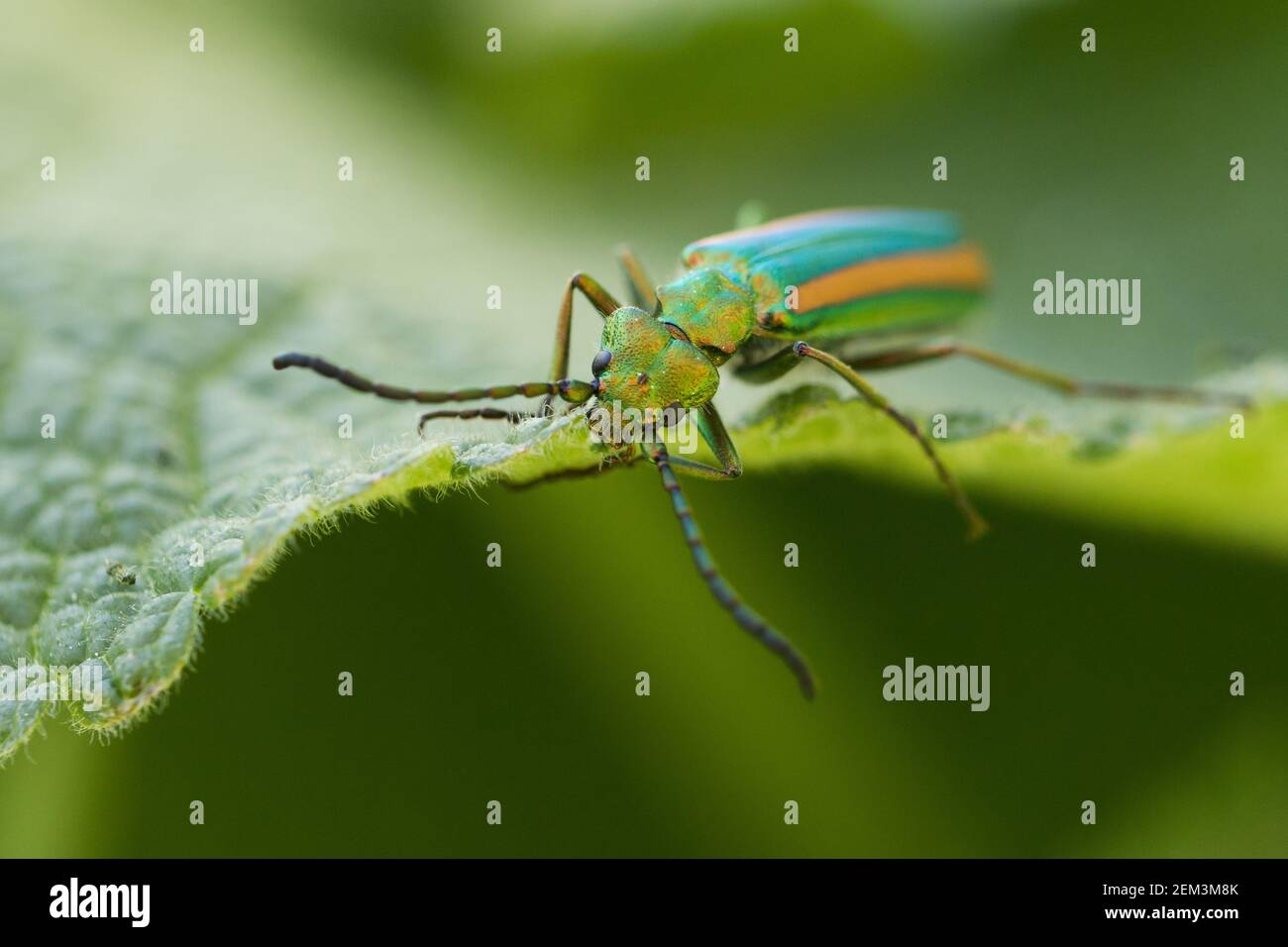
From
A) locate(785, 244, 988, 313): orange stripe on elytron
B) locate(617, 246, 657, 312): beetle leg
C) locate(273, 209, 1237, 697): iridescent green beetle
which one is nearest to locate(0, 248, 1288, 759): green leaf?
locate(273, 209, 1237, 697): iridescent green beetle

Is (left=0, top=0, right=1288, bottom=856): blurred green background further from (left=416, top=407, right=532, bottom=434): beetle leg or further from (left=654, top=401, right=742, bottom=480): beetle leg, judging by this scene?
(left=654, top=401, right=742, bottom=480): beetle leg

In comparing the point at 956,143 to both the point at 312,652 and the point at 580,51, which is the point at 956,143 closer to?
the point at 580,51

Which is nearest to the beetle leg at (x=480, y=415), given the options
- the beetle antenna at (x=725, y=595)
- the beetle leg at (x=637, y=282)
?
the beetle antenna at (x=725, y=595)

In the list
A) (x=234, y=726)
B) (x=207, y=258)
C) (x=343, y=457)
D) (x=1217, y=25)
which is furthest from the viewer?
(x=1217, y=25)

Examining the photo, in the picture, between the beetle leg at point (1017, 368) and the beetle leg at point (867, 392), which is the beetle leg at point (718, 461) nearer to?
the beetle leg at point (867, 392)

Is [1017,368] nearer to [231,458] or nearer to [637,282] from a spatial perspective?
[637,282]
